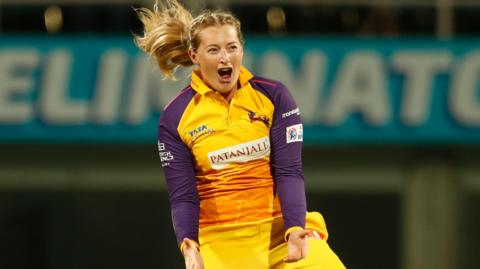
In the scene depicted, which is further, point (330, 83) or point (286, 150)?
point (330, 83)

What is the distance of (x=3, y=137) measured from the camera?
9109 mm

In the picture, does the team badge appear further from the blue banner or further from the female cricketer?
the blue banner

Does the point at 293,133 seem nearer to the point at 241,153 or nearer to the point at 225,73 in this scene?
the point at 241,153

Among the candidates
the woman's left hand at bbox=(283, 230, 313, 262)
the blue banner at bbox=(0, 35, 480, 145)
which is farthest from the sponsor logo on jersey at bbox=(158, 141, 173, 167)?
the blue banner at bbox=(0, 35, 480, 145)

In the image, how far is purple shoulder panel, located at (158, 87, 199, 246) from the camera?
4.55 m

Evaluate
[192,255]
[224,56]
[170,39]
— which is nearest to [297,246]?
[192,255]

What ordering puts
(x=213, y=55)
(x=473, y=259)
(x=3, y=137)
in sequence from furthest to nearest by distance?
(x=473, y=259) < (x=3, y=137) < (x=213, y=55)

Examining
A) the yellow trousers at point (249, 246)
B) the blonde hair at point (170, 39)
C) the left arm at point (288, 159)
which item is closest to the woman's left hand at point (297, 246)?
the left arm at point (288, 159)

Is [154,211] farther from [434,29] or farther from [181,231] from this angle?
[181,231]

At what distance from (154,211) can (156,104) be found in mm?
1932

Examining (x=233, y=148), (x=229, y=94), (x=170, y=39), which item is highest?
(x=170, y=39)

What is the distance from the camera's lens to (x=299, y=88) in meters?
9.10

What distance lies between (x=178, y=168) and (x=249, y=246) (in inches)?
15.9

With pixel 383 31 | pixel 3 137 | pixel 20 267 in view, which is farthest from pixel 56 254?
pixel 383 31
